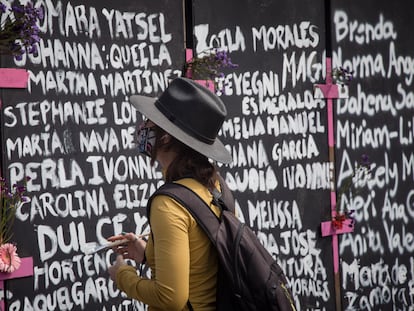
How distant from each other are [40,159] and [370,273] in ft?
11.0

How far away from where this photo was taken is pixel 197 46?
510 cm

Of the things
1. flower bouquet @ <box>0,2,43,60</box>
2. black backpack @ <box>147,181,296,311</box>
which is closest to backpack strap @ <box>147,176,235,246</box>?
black backpack @ <box>147,181,296,311</box>

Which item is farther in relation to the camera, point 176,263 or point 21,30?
point 21,30

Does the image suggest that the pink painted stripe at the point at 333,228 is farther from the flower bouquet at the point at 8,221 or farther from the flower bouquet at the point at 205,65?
the flower bouquet at the point at 8,221

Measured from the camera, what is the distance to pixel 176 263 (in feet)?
9.51

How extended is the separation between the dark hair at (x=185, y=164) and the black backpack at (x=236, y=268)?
0.09m

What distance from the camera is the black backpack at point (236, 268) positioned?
9.98 ft

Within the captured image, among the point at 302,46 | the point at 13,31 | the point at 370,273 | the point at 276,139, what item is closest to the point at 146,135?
the point at 13,31

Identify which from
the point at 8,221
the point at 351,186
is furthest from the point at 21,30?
the point at 351,186

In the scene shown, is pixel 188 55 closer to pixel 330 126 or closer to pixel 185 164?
pixel 330 126

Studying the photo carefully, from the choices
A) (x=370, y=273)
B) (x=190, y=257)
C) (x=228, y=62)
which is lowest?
(x=370, y=273)

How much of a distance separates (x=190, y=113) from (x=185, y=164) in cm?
24

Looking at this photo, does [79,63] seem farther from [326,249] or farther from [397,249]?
[397,249]

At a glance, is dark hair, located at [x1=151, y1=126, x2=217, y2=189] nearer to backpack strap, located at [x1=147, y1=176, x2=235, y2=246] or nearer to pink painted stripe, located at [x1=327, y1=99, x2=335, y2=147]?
backpack strap, located at [x1=147, y1=176, x2=235, y2=246]
